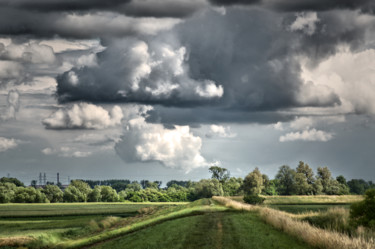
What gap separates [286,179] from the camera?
17562cm

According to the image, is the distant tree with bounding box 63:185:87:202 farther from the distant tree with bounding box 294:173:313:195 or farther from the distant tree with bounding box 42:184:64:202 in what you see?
the distant tree with bounding box 294:173:313:195

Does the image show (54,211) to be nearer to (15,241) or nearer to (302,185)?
(15,241)

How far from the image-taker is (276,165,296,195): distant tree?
17412cm

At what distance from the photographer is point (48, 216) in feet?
324

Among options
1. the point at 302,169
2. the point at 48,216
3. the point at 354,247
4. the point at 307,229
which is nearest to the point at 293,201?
the point at 302,169

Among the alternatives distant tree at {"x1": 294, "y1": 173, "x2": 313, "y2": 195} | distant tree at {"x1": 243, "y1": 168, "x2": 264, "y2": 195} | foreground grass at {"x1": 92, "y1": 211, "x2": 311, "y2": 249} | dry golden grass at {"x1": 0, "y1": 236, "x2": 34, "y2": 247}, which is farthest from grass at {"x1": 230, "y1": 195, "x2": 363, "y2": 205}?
foreground grass at {"x1": 92, "y1": 211, "x2": 311, "y2": 249}

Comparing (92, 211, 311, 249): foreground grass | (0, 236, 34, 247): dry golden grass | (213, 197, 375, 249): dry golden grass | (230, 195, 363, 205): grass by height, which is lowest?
(230, 195, 363, 205): grass

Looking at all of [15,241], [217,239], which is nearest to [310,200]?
[15,241]

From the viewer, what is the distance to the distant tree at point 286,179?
17412 centimetres

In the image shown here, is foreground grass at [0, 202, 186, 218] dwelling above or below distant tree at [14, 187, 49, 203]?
below

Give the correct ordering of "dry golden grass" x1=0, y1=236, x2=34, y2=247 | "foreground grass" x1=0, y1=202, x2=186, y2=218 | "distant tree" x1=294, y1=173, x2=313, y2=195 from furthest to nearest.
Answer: "distant tree" x1=294, y1=173, x2=313, y2=195 < "foreground grass" x1=0, y1=202, x2=186, y2=218 < "dry golden grass" x1=0, y1=236, x2=34, y2=247

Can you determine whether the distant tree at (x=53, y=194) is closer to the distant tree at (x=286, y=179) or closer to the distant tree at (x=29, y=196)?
the distant tree at (x=29, y=196)

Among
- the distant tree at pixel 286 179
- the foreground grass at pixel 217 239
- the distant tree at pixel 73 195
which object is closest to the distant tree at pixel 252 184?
the distant tree at pixel 286 179

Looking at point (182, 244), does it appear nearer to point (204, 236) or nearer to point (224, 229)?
point (204, 236)
